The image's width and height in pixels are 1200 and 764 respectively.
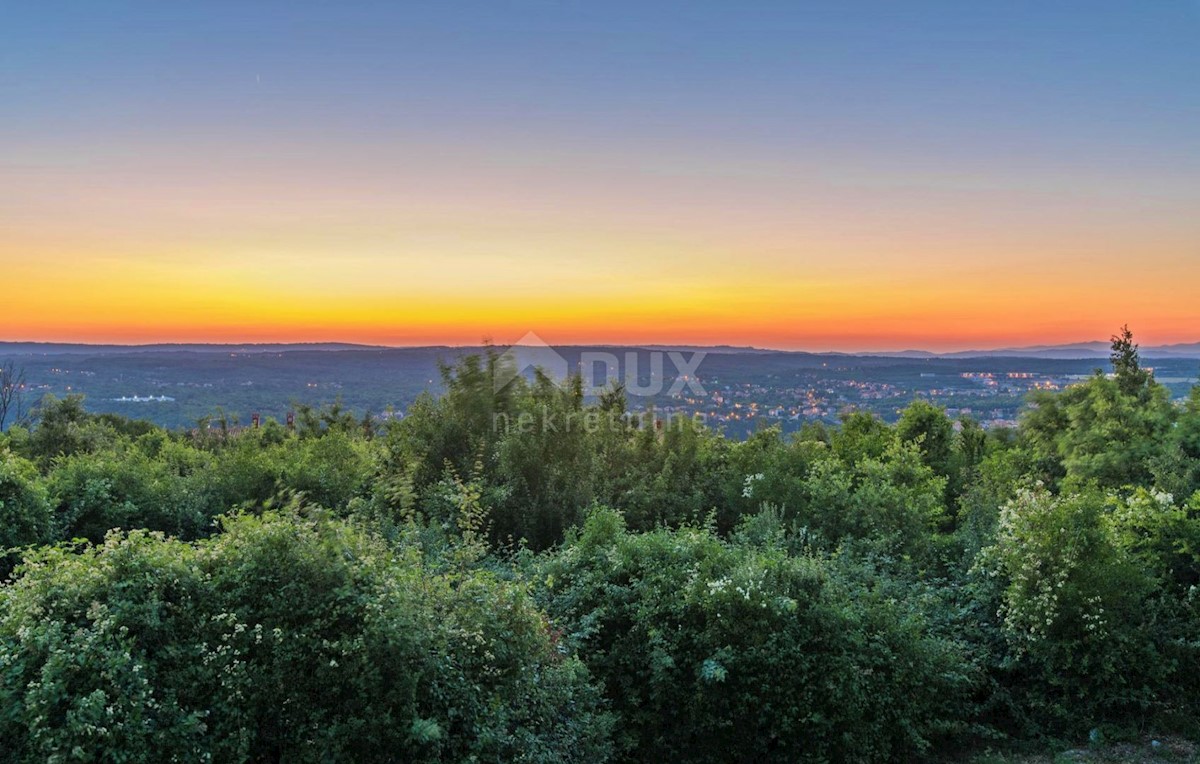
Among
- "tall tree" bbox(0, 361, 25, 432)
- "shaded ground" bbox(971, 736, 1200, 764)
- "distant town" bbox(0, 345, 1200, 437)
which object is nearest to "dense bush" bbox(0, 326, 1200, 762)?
"shaded ground" bbox(971, 736, 1200, 764)

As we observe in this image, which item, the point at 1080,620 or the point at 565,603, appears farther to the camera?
the point at 1080,620

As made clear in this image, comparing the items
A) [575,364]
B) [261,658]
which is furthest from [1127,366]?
[261,658]

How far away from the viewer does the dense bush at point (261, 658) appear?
12.3ft

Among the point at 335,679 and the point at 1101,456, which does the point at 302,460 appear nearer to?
the point at 335,679

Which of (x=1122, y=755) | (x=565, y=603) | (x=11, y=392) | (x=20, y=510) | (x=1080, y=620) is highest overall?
(x=20, y=510)

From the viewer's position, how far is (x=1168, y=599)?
8.07 metres

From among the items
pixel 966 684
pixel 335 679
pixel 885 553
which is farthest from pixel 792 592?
pixel 335 679

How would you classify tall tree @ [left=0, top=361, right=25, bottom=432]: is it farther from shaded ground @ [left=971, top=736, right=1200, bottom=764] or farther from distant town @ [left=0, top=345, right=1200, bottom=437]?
shaded ground @ [left=971, top=736, right=1200, bottom=764]

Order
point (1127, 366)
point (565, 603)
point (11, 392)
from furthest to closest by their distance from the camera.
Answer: point (11, 392) < point (1127, 366) < point (565, 603)

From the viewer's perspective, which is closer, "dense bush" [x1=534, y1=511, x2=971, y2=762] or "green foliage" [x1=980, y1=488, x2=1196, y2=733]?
"dense bush" [x1=534, y1=511, x2=971, y2=762]

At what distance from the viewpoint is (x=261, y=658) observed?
A: 4344 mm

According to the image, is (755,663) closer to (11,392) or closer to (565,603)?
(565,603)

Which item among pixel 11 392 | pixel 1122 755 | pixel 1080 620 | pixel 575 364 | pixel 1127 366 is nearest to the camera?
pixel 1122 755

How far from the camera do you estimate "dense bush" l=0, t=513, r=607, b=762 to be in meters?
3.75
